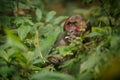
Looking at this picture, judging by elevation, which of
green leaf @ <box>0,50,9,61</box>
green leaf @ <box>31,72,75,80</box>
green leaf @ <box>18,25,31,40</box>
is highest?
green leaf @ <box>18,25,31,40</box>

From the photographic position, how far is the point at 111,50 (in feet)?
8.69

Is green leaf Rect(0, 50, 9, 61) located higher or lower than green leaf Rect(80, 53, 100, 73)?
higher

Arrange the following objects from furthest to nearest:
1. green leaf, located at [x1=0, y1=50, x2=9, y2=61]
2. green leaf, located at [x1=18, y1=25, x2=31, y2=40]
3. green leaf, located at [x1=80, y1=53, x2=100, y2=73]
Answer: green leaf, located at [x1=18, y1=25, x2=31, y2=40], green leaf, located at [x1=0, y1=50, x2=9, y2=61], green leaf, located at [x1=80, y1=53, x2=100, y2=73]

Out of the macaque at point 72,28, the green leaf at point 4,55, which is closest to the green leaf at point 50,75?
the green leaf at point 4,55

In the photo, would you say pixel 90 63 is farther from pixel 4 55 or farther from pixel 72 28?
pixel 72 28

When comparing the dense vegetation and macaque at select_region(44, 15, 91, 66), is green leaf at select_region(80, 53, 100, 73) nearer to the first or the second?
the dense vegetation

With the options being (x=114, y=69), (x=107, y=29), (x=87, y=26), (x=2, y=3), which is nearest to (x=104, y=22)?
(x=87, y=26)

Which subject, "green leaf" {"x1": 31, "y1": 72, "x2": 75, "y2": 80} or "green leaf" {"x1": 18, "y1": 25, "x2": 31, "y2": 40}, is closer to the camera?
"green leaf" {"x1": 31, "y1": 72, "x2": 75, "y2": 80}

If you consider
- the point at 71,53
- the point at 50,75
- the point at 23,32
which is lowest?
the point at 50,75

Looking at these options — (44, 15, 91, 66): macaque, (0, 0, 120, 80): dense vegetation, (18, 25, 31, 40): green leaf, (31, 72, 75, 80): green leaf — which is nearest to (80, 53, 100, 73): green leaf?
(0, 0, 120, 80): dense vegetation

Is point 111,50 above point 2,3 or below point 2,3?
below

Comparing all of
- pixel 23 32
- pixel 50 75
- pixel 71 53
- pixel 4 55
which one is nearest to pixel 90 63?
pixel 50 75

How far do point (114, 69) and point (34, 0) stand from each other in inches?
150

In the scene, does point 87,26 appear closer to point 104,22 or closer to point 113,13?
point 104,22
